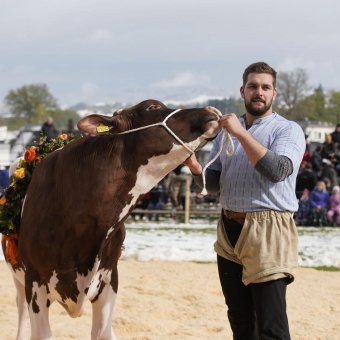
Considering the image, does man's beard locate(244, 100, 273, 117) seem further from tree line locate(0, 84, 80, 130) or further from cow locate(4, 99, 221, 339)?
tree line locate(0, 84, 80, 130)

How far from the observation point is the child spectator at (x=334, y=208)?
15.4 m

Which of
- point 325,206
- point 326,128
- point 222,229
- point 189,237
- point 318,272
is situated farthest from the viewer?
point 326,128

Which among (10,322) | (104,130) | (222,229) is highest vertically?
(104,130)

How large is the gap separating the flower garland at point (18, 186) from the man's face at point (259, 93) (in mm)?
1550

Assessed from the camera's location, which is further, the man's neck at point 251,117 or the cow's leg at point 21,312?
the cow's leg at point 21,312

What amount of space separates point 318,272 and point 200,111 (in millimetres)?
5645

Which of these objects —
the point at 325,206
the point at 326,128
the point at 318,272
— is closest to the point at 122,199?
the point at 318,272

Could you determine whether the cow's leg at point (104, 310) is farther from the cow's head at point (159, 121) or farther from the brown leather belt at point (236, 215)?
the cow's head at point (159, 121)

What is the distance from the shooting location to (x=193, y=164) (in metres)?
3.68

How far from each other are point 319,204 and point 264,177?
1242cm

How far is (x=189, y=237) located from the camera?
12148 millimetres

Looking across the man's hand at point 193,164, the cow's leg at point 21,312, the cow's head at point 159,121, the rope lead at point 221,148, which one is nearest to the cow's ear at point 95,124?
the cow's head at point 159,121

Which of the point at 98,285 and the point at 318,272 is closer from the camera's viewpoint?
the point at 98,285

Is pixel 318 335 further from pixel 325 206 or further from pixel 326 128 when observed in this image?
pixel 326 128
